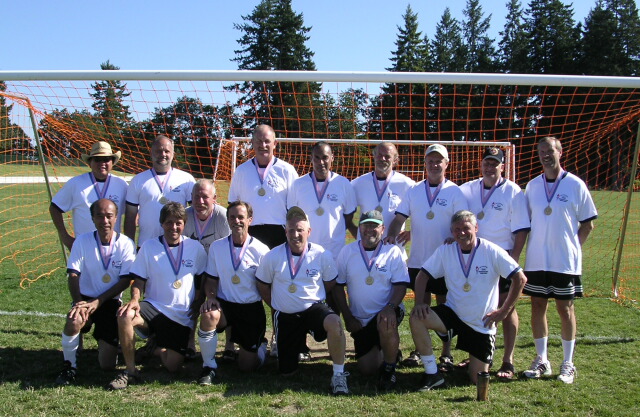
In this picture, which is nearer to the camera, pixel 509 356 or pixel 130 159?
pixel 509 356

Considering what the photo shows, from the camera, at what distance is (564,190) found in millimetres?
4852

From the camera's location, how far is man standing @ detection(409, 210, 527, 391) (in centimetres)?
450

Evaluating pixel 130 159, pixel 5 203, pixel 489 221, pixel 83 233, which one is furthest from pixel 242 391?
pixel 5 203

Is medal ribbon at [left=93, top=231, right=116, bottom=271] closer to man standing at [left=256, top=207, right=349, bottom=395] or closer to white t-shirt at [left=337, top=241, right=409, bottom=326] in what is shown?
man standing at [left=256, top=207, right=349, bottom=395]

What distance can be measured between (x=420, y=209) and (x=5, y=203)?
19996 mm

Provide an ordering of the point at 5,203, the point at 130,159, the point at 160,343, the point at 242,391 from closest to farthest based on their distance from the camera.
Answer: the point at 242,391 → the point at 160,343 → the point at 130,159 → the point at 5,203

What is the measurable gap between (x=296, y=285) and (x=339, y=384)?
0.89m

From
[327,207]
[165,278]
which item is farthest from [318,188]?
[165,278]

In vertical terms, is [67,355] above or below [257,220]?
below

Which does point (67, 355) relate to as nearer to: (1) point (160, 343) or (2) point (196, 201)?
(1) point (160, 343)

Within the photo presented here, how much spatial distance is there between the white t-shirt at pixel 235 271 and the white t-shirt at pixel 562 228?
2412mm

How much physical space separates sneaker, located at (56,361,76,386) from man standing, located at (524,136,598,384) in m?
3.77

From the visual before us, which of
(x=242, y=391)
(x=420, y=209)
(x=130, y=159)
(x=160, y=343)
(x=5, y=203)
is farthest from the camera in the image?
(x=5, y=203)

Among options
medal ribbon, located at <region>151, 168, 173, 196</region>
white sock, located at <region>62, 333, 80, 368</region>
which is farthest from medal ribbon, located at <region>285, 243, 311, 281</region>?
white sock, located at <region>62, 333, 80, 368</region>
